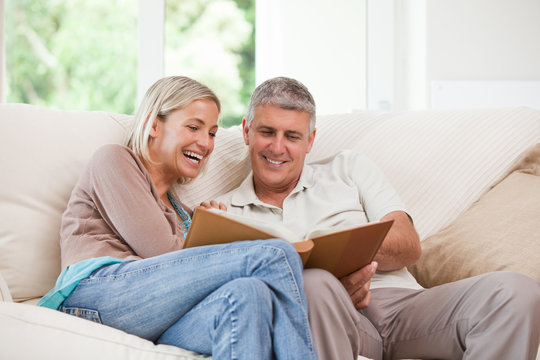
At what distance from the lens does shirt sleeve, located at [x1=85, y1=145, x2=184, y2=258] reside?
1292mm

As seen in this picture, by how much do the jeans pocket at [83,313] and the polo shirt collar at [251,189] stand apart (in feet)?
2.11

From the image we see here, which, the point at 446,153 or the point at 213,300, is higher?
the point at 446,153

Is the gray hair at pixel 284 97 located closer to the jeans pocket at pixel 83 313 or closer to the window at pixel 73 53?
the jeans pocket at pixel 83 313

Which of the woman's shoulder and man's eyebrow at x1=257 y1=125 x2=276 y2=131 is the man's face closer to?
man's eyebrow at x1=257 y1=125 x2=276 y2=131

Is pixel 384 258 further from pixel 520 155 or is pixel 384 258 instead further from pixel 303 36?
pixel 303 36

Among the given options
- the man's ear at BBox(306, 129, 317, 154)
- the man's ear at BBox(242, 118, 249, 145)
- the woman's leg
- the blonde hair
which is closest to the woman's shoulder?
the blonde hair

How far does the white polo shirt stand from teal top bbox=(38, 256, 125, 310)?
1.81ft

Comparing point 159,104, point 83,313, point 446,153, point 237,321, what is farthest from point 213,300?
point 446,153

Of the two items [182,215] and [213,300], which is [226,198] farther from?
[213,300]

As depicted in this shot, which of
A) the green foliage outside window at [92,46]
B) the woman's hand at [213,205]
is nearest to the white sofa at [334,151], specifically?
the woman's hand at [213,205]

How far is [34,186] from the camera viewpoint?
1.50 metres

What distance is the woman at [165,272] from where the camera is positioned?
1.03 m

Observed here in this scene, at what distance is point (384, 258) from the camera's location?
153 centimetres

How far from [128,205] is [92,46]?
249cm
